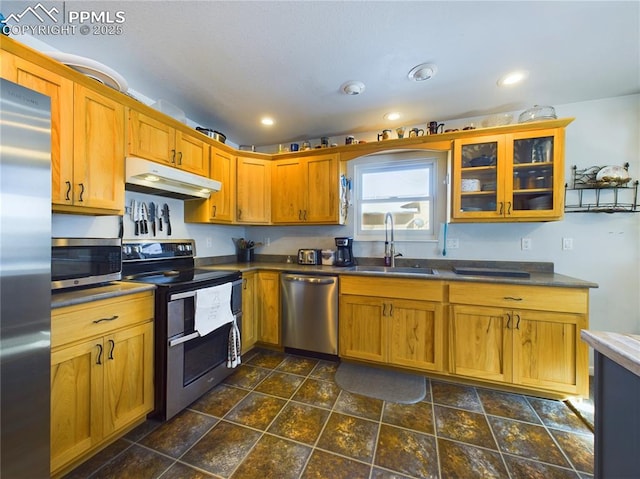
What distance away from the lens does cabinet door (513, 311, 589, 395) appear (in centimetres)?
182

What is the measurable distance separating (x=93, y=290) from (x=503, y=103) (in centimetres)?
358

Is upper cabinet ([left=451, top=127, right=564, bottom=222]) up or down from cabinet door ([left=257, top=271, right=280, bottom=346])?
up

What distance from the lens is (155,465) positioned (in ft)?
4.43

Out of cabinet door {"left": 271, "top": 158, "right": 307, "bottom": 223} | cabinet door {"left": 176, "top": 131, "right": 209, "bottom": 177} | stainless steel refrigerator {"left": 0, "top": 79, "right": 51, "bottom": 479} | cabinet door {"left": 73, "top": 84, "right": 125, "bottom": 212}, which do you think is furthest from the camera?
cabinet door {"left": 271, "top": 158, "right": 307, "bottom": 223}

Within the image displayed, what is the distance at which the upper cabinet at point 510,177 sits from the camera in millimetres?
2113

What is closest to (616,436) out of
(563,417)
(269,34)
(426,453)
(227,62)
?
(426,453)

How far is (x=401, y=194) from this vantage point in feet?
9.41

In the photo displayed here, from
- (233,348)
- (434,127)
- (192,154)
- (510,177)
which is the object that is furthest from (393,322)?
(192,154)

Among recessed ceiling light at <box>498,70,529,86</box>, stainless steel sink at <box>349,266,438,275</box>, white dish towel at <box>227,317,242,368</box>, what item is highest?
recessed ceiling light at <box>498,70,529,86</box>

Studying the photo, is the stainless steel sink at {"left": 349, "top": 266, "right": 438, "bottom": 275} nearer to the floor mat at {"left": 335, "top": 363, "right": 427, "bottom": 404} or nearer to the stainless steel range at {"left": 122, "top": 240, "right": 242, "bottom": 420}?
the floor mat at {"left": 335, "top": 363, "right": 427, "bottom": 404}

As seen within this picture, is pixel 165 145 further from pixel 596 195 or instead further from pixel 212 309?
pixel 596 195

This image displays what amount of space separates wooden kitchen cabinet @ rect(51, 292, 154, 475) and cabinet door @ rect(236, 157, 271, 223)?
1.47 meters

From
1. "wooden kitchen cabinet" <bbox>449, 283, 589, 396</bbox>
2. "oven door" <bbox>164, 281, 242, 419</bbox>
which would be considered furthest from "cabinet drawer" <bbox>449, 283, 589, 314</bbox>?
"oven door" <bbox>164, 281, 242, 419</bbox>

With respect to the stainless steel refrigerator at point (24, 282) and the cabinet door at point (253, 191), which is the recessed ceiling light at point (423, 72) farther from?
the stainless steel refrigerator at point (24, 282)
